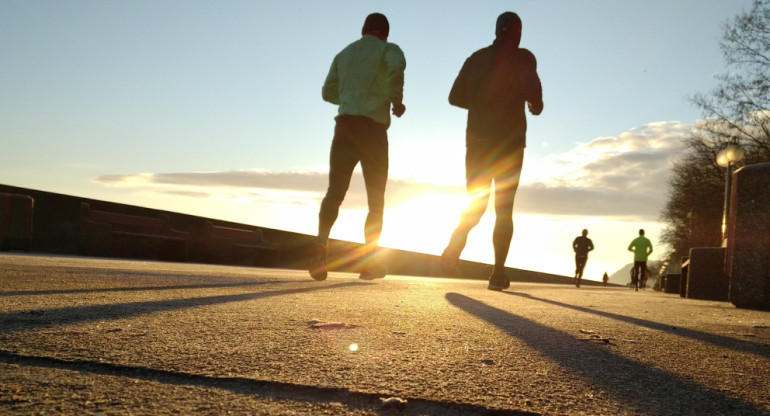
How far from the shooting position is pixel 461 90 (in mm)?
→ 6652

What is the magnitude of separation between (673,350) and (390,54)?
14.9ft

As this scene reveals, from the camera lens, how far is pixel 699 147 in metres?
42.9

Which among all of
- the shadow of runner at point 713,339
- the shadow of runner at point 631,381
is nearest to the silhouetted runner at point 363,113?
the shadow of runner at point 713,339

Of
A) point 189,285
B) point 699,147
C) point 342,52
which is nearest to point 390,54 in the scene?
point 342,52

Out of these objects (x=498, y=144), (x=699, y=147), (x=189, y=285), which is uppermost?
(x=699, y=147)

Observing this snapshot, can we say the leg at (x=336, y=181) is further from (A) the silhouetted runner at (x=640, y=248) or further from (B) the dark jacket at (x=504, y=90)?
(A) the silhouetted runner at (x=640, y=248)

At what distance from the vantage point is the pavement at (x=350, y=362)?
1586mm

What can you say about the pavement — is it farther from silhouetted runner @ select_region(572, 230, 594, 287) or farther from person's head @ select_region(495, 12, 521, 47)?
silhouetted runner @ select_region(572, 230, 594, 287)

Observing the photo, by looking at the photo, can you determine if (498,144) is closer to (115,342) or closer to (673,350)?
(673,350)

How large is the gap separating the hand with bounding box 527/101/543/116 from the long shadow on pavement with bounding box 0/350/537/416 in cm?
514

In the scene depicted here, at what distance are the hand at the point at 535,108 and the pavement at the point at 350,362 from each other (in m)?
3.16

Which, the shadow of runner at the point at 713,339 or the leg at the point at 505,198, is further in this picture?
the leg at the point at 505,198

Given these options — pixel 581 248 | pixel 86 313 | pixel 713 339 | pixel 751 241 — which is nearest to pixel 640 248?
pixel 581 248

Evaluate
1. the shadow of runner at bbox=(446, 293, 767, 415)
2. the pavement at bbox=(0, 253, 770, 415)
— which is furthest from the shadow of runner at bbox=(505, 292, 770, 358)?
the shadow of runner at bbox=(446, 293, 767, 415)
